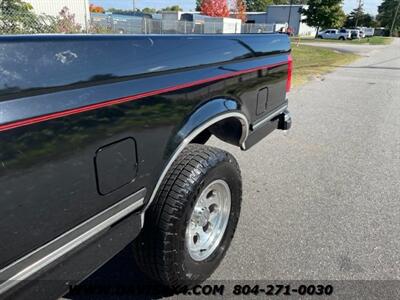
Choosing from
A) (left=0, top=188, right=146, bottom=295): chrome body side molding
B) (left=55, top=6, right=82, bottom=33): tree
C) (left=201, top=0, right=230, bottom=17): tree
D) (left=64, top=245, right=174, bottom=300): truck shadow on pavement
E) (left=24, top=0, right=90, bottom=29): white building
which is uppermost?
(left=201, top=0, right=230, bottom=17): tree

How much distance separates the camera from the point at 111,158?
1.53 metres

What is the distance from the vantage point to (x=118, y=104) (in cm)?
152

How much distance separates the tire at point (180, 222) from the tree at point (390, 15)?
85046 millimetres

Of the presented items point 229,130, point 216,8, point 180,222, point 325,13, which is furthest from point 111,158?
point 325,13

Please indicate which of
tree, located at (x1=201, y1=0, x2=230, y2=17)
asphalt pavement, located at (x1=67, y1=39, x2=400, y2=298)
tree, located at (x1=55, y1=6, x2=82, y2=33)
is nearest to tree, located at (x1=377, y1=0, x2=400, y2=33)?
tree, located at (x1=201, y1=0, x2=230, y2=17)

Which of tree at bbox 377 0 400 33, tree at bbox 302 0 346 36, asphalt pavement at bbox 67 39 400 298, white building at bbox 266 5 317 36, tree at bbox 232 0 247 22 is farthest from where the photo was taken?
tree at bbox 377 0 400 33

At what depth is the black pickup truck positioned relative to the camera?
1.20 metres

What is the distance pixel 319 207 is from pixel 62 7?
1768cm

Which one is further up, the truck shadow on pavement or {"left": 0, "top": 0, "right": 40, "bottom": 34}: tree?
{"left": 0, "top": 0, "right": 40, "bottom": 34}: tree

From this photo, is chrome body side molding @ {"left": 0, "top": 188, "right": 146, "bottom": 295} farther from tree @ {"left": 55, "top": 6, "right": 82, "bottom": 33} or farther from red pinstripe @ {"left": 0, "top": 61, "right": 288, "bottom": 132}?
tree @ {"left": 55, "top": 6, "right": 82, "bottom": 33}

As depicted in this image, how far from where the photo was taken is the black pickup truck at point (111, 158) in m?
1.20

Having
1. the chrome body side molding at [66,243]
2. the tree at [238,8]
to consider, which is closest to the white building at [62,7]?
the chrome body side molding at [66,243]

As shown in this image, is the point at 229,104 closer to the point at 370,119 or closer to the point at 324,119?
the point at 324,119

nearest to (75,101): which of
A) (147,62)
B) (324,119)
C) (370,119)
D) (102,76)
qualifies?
(102,76)
